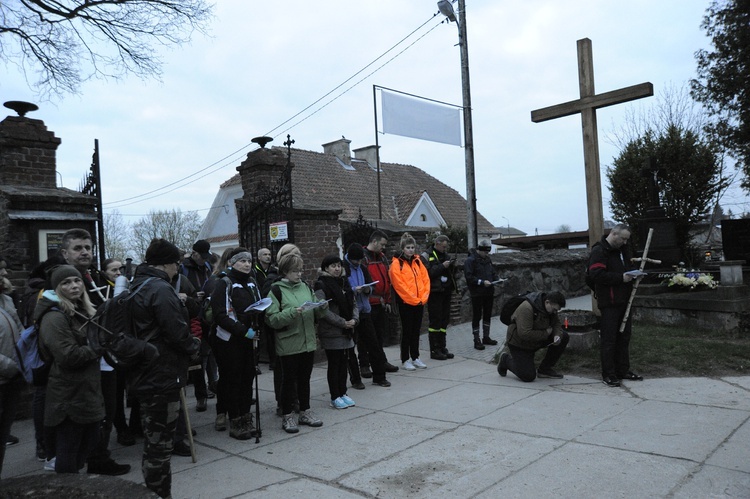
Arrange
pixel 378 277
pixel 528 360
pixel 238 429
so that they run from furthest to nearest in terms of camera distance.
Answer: pixel 378 277, pixel 528 360, pixel 238 429

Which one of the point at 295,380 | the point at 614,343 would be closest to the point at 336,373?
the point at 295,380

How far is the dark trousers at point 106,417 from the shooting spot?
4219 mm

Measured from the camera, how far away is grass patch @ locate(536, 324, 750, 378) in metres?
6.27

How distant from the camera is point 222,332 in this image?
16.4 feet

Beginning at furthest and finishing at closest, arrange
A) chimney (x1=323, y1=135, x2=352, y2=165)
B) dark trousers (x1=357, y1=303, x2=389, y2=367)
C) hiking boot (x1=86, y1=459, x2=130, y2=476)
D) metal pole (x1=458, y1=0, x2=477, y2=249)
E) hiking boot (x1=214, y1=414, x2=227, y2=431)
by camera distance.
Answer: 1. chimney (x1=323, y1=135, x2=352, y2=165)
2. metal pole (x1=458, y1=0, x2=477, y2=249)
3. dark trousers (x1=357, y1=303, x2=389, y2=367)
4. hiking boot (x1=214, y1=414, x2=227, y2=431)
5. hiking boot (x1=86, y1=459, x2=130, y2=476)

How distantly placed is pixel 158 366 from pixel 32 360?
1.05 m

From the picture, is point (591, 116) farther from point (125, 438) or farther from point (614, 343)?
point (125, 438)

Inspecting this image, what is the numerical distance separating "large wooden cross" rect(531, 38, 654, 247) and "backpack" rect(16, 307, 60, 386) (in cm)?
652

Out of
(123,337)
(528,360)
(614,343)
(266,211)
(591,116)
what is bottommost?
(528,360)

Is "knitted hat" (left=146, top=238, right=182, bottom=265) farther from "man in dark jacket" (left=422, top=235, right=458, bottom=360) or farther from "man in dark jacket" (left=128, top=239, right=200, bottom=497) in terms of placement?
"man in dark jacket" (left=422, top=235, right=458, bottom=360)

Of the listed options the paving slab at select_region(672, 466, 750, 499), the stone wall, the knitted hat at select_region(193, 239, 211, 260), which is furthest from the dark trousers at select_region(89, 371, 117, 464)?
the stone wall

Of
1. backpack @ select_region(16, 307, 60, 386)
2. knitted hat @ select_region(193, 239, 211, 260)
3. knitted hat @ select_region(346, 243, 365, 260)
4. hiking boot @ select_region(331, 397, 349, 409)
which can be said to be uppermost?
knitted hat @ select_region(193, 239, 211, 260)

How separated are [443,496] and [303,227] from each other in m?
5.39

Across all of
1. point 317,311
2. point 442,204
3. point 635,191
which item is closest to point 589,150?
point 317,311
